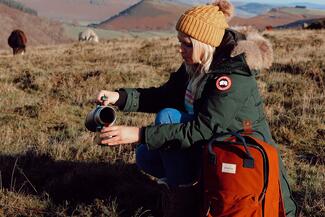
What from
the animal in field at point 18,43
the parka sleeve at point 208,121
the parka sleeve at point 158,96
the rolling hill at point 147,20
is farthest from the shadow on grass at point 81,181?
the rolling hill at point 147,20

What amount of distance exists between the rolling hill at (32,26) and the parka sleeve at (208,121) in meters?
103

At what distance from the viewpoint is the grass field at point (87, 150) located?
3629mm

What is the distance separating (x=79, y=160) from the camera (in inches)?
175

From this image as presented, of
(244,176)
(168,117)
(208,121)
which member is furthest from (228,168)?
(168,117)

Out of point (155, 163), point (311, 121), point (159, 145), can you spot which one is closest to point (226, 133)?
point (159, 145)

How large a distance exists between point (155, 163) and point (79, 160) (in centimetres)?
124

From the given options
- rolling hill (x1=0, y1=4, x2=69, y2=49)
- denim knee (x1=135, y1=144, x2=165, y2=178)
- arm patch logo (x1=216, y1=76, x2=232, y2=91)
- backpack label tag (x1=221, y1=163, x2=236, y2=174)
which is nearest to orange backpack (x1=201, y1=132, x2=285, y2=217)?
backpack label tag (x1=221, y1=163, x2=236, y2=174)

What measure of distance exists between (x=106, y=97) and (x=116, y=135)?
2.47 feet

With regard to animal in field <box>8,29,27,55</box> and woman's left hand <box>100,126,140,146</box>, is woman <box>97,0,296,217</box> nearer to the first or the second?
woman's left hand <box>100,126,140,146</box>

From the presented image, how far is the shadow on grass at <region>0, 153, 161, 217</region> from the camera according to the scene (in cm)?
373

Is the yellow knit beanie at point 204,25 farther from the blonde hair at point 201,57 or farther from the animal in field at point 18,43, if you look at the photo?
the animal in field at point 18,43

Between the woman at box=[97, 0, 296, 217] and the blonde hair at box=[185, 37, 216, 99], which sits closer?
the woman at box=[97, 0, 296, 217]

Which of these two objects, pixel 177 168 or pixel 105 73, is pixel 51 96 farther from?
pixel 177 168

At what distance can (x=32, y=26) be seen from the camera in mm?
115562
